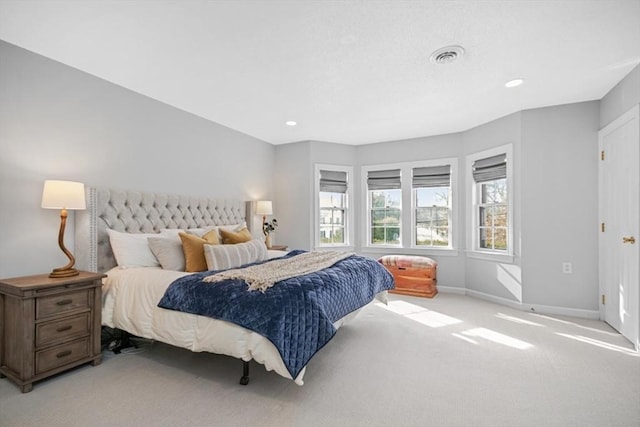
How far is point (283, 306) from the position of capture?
2.01 m

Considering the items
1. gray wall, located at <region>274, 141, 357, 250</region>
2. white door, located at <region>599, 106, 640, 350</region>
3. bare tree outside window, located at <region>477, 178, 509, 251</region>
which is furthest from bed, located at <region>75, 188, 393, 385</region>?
white door, located at <region>599, 106, 640, 350</region>

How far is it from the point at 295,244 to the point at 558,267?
3846 millimetres

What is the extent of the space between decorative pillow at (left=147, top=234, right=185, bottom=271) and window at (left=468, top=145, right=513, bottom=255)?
165 inches

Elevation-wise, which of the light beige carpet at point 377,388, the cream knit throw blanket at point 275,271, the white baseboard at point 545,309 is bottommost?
the light beige carpet at point 377,388

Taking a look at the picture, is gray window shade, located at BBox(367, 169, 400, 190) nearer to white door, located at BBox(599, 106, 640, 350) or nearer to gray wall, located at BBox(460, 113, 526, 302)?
gray wall, located at BBox(460, 113, 526, 302)

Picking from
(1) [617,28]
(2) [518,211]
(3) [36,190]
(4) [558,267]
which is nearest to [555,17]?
(1) [617,28]

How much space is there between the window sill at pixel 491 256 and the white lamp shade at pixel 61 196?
492 centimetres

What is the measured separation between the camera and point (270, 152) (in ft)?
18.7

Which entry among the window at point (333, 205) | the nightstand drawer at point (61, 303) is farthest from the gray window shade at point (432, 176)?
the nightstand drawer at point (61, 303)

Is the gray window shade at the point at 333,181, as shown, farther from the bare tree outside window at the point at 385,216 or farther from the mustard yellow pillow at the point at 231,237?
the mustard yellow pillow at the point at 231,237

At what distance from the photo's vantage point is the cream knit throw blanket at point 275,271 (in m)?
2.26

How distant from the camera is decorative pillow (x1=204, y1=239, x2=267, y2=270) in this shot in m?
2.93

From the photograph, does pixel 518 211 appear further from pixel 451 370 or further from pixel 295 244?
pixel 295 244

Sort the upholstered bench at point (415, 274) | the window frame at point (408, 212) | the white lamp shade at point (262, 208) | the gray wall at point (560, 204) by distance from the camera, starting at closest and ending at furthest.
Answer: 1. the gray wall at point (560, 204)
2. the upholstered bench at point (415, 274)
3. the white lamp shade at point (262, 208)
4. the window frame at point (408, 212)
